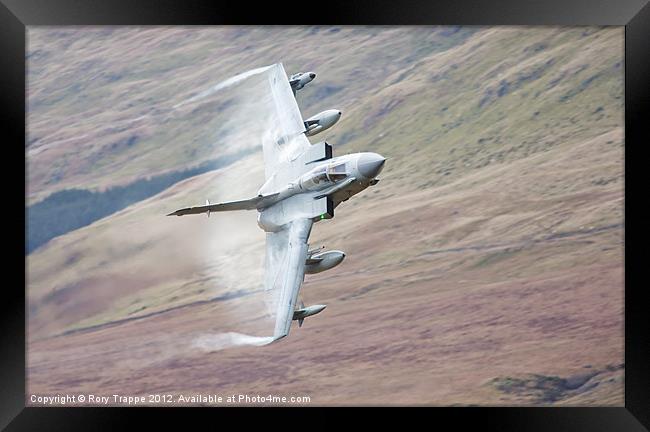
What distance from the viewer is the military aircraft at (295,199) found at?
588 inches

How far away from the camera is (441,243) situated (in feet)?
76.9

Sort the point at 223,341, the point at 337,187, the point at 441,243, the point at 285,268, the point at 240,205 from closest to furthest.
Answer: the point at 337,187, the point at 285,268, the point at 240,205, the point at 223,341, the point at 441,243

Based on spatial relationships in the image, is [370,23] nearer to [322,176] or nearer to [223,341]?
[322,176]

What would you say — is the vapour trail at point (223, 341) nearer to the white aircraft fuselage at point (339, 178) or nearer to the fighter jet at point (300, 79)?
the white aircraft fuselage at point (339, 178)

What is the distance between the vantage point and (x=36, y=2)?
15398 mm

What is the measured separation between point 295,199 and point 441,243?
8.35 metres

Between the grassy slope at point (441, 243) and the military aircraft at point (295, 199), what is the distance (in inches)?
28.1

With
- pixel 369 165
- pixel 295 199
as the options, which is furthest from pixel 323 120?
pixel 369 165

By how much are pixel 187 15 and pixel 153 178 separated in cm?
646

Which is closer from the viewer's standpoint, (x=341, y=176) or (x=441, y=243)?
(x=341, y=176)

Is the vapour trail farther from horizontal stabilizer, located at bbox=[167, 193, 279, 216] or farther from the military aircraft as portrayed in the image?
horizontal stabilizer, located at bbox=[167, 193, 279, 216]

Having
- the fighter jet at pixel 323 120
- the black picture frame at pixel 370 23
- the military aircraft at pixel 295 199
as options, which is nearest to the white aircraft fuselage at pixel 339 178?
the military aircraft at pixel 295 199

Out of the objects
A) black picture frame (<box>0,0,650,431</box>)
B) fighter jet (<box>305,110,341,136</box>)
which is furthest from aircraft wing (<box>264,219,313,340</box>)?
black picture frame (<box>0,0,650,431</box>)

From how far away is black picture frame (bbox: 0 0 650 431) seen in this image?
1536cm
